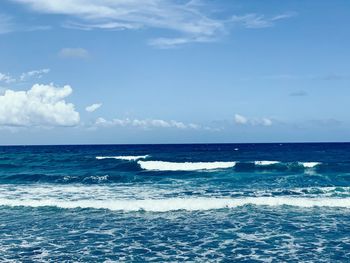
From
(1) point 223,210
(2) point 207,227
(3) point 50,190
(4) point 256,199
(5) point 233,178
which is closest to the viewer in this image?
(2) point 207,227

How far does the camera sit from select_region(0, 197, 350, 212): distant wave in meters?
18.9

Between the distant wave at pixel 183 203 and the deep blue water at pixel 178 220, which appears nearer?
the deep blue water at pixel 178 220

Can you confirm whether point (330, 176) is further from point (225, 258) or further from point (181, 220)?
point (225, 258)

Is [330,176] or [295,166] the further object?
[295,166]

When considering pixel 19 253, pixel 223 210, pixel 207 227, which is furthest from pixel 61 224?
pixel 223 210

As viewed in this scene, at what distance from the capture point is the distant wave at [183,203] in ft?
62.0

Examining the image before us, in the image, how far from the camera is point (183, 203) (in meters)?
19.4

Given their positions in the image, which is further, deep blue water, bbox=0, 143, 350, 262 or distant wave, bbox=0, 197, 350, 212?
distant wave, bbox=0, 197, 350, 212

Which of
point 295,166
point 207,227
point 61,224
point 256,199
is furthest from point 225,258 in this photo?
point 295,166

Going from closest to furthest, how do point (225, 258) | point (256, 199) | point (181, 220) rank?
point (225, 258), point (181, 220), point (256, 199)

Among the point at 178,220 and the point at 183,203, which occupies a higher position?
the point at 183,203

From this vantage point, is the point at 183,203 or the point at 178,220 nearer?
the point at 178,220

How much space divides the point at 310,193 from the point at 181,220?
968 cm

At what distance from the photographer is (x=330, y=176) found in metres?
30.6
